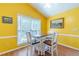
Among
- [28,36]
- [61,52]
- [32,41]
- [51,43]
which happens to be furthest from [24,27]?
[61,52]

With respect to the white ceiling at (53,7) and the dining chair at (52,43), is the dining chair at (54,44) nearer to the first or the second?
the dining chair at (52,43)

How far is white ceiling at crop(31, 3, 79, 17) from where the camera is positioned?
207 cm

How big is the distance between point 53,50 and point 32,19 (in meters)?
0.78

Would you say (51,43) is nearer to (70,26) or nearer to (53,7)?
(70,26)

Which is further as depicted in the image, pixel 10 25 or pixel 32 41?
pixel 32 41

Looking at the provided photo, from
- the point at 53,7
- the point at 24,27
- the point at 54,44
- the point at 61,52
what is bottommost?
the point at 61,52

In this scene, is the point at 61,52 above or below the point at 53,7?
below

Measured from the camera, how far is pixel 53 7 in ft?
7.09

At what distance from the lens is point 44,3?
6.88 ft

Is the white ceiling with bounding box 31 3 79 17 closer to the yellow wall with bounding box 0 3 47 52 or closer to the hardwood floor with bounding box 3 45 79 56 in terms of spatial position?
the yellow wall with bounding box 0 3 47 52

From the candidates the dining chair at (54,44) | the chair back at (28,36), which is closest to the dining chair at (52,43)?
the dining chair at (54,44)

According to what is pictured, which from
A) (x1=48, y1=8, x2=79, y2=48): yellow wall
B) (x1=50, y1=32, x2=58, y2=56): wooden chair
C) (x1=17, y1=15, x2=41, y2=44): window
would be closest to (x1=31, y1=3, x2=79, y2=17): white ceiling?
(x1=48, y1=8, x2=79, y2=48): yellow wall

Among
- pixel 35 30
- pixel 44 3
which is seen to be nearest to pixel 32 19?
pixel 35 30

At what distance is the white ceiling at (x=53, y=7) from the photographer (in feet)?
6.81
